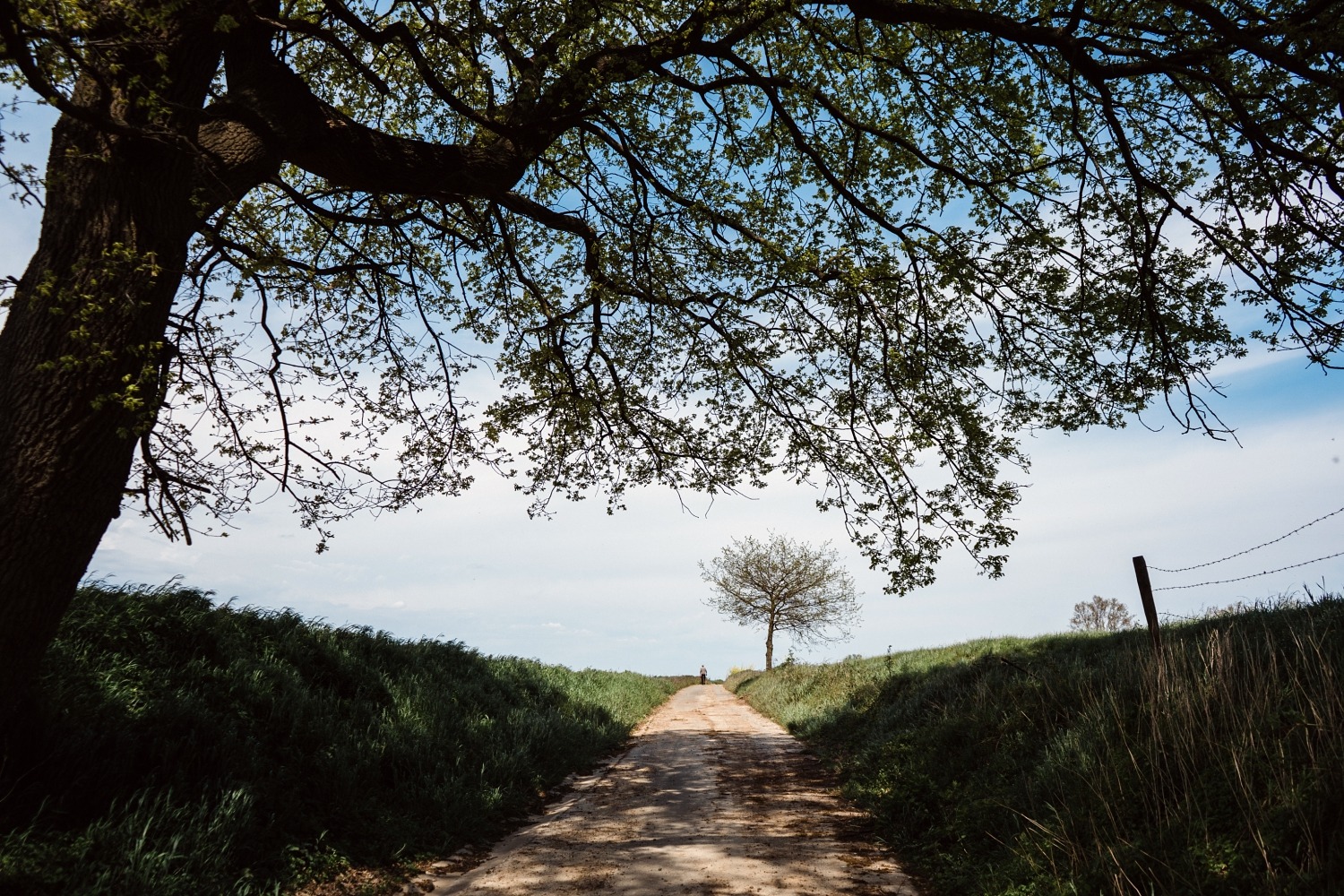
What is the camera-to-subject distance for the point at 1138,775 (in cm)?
537

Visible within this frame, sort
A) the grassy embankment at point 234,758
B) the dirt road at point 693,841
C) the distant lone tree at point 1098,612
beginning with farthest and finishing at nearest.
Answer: the distant lone tree at point 1098,612
the dirt road at point 693,841
the grassy embankment at point 234,758

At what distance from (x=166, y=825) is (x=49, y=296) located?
4.04 meters

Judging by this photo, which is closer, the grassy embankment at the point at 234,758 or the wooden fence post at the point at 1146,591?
the grassy embankment at the point at 234,758

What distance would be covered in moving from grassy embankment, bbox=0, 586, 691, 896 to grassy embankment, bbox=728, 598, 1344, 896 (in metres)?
4.94

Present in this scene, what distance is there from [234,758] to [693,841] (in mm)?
4529

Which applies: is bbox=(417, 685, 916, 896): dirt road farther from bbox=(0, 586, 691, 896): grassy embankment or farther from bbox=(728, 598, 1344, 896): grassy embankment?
bbox=(0, 586, 691, 896): grassy embankment

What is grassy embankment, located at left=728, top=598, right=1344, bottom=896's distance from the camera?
14.1 ft

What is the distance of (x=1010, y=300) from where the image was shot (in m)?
8.57

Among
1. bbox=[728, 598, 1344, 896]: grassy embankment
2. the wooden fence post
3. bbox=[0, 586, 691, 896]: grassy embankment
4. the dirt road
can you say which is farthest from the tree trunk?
the wooden fence post

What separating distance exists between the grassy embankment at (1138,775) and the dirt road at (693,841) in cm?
59

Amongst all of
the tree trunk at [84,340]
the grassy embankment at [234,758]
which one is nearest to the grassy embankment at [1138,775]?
the grassy embankment at [234,758]

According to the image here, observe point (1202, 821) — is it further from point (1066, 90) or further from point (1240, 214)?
point (1066, 90)

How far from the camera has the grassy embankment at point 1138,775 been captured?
169 inches

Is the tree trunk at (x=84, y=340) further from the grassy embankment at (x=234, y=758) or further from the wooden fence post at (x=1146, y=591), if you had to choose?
the wooden fence post at (x=1146, y=591)
